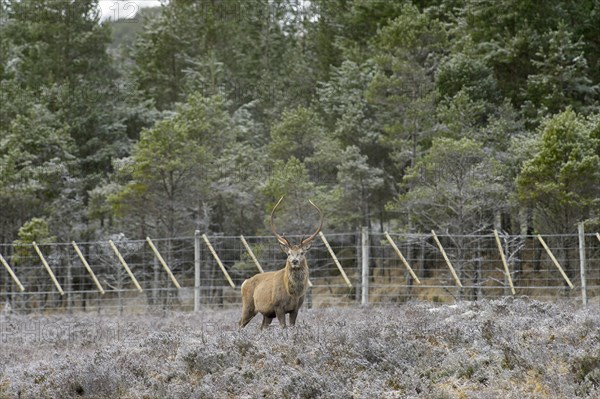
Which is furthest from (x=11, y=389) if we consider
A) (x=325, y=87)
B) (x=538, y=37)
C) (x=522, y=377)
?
(x=325, y=87)

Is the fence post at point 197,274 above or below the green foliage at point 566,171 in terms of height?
below

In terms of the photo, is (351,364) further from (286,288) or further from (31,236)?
(31,236)

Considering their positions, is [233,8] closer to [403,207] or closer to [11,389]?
[403,207]

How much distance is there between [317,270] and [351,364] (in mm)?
18818

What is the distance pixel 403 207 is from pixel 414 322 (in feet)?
51.2

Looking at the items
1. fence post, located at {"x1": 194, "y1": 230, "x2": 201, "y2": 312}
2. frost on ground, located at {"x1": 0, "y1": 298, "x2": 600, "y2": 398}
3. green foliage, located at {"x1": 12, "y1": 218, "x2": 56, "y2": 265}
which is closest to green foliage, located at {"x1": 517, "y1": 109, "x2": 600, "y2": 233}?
fence post, located at {"x1": 194, "y1": 230, "x2": 201, "y2": 312}

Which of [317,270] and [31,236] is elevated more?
[31,236]

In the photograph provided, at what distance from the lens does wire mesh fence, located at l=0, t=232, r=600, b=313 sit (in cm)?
2192

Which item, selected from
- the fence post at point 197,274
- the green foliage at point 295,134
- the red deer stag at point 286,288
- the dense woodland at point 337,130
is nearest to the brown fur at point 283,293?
the red deer stag at point 286,288

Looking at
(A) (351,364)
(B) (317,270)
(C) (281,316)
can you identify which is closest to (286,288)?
(C) (281,316)

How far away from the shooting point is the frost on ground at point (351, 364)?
7.34 metres

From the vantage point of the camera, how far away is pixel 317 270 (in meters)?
26.8

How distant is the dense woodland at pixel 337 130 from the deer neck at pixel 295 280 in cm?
1243

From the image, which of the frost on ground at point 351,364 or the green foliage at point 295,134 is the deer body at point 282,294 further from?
the green foliage at point 295,134
